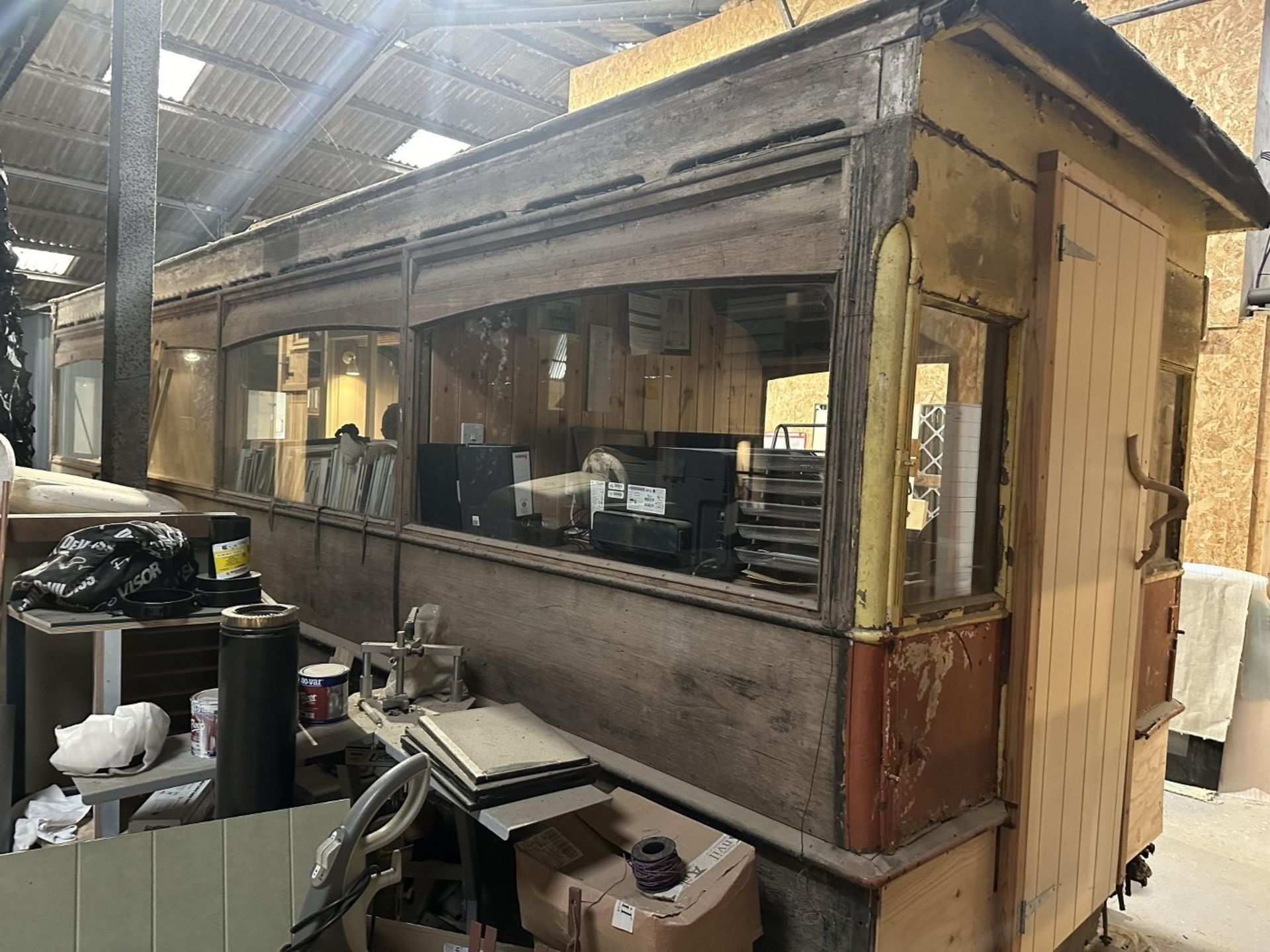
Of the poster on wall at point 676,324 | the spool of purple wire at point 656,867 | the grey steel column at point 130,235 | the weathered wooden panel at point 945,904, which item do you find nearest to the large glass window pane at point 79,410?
the grey steel column at point 130,235

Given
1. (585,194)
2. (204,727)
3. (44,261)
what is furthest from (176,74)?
(204,727)

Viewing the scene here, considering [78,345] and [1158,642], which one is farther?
[78,345]

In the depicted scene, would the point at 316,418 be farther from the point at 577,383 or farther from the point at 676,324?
the point at 676,324

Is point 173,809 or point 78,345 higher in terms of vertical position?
point 78,345

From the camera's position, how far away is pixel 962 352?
6.66 feet

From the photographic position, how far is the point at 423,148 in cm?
824

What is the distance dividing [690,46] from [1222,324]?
10.4 ft

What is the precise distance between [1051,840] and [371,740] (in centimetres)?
201

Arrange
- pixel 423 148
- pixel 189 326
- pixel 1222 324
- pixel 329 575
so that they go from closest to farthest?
pixel 329 575 < pixel 1222 324 < pixel 189 326 < pixel 423 148

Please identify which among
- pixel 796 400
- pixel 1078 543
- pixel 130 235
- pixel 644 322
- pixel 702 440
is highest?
pixel 130 235

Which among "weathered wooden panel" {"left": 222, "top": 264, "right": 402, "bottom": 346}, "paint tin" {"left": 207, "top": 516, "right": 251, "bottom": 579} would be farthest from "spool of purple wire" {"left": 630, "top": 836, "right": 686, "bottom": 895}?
"weathered wooden panel" {"left": 222, "top": 264, "right": 402, "bottom": 346}

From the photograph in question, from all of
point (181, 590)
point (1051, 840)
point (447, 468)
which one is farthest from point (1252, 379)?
point (181, 590)

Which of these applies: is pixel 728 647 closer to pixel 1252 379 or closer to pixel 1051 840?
pixel 1051 840

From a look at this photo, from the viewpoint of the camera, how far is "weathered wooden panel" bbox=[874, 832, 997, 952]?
1808 mm
